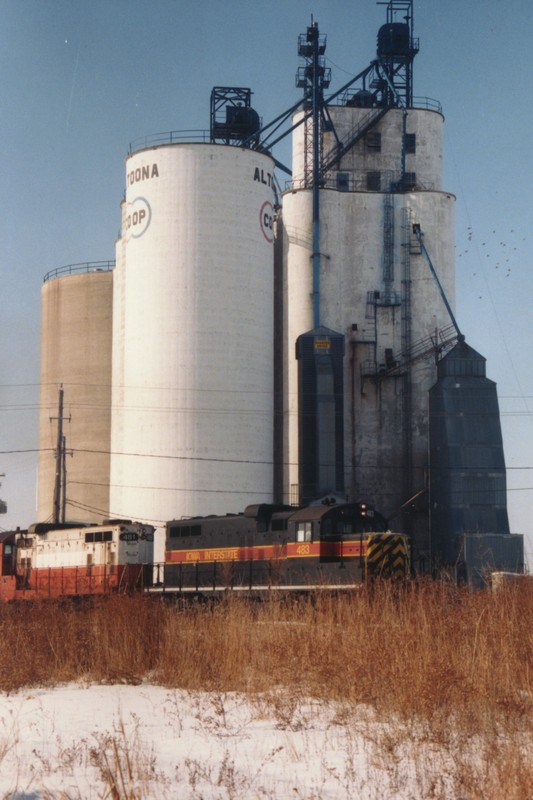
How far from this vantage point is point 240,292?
53.2 meters

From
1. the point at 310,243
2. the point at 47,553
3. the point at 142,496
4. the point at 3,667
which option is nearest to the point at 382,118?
the point at 310,243

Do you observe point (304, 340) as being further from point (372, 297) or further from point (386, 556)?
point (386, 556)

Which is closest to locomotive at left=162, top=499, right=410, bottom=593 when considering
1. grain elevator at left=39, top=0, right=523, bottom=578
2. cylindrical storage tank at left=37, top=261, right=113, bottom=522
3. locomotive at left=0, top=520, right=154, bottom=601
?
locomotive at left=0, top=520, right=154, bottom=601

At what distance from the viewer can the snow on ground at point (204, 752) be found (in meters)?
9.99

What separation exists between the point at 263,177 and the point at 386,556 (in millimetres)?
32629

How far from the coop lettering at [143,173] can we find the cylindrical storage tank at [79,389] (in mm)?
8461

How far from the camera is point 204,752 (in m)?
11.9

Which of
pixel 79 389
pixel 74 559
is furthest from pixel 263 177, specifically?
pixel 74 559

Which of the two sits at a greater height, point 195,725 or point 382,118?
point 382,118

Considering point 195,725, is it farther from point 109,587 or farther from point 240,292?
point 240,292

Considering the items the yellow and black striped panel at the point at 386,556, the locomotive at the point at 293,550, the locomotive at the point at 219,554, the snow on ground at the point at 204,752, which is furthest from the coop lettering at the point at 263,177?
the snow on ground at the point at 204,752

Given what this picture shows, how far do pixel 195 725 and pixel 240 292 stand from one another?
4102 centimetres

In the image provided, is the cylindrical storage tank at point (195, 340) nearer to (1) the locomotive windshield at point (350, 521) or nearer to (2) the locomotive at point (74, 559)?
(2) the locomotive at point (74, 559)

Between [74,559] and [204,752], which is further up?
[74,559]
